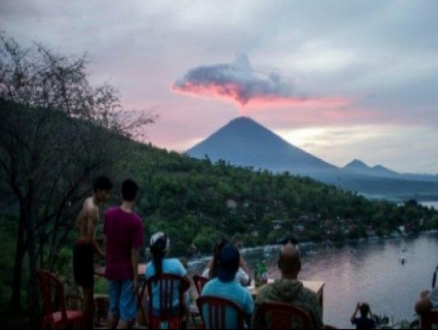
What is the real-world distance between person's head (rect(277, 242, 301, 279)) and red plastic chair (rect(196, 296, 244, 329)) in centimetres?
37

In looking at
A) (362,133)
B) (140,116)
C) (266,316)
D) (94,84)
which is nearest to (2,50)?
(94,84)

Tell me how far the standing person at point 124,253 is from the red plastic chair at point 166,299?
0.64 ft

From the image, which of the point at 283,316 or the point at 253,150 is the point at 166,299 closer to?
the point at 283,316

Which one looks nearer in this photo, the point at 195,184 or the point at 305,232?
the point at 195,184

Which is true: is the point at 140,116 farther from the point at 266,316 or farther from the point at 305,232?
the point at 305,232

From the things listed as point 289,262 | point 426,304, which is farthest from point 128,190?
point 426,304

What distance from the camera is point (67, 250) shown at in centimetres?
1384

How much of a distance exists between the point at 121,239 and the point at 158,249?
1.01 ft

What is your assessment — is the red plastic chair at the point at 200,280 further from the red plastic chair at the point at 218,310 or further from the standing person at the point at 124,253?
the red plastic chair at the point at 218,310

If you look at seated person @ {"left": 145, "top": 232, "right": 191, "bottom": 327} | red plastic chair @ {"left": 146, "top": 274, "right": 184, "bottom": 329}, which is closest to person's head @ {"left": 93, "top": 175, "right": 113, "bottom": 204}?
seated person @ {"left": 145, "top": 232, "right": 191, "bottom": 327}

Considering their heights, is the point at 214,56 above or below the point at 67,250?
above

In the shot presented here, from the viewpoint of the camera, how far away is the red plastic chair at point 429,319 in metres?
4.22

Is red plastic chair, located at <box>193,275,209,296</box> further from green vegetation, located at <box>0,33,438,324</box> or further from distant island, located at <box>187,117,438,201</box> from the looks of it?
distant island, located at <box>187,117,438,201</box>

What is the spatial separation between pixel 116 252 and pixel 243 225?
136ft
